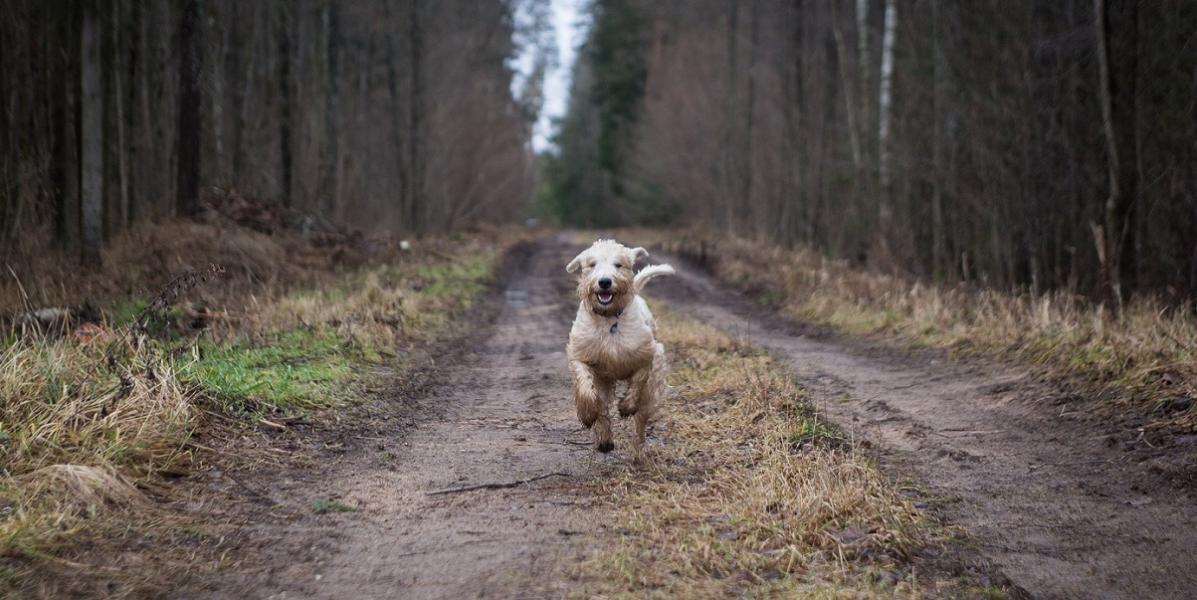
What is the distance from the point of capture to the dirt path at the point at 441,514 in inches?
157

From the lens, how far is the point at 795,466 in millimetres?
5477

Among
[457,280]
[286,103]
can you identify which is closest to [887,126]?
[457,280]

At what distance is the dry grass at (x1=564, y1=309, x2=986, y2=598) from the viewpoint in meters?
4.06

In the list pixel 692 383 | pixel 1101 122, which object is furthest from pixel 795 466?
pixel 1101 122

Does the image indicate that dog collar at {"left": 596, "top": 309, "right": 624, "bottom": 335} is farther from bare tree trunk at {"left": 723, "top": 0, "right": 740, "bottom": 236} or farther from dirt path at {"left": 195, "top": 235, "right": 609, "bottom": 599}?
bare tree trunk at {"left": 723, "top": 0, "right": 740, "bottom": 236}

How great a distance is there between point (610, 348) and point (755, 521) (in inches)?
69.8

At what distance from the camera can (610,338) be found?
6160mm

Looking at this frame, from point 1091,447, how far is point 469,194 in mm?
32237

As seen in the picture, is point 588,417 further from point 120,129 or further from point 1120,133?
point 120,129

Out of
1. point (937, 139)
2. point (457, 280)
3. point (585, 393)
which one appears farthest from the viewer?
point (457, 280)

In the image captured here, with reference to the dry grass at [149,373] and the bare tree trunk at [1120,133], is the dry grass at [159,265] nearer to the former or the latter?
the dry grass at [149,373]

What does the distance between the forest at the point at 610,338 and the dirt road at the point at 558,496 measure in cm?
3

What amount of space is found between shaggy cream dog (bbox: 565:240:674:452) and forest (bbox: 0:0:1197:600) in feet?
0.09

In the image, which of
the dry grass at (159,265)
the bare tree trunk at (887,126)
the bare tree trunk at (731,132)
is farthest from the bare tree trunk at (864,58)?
the dry grass at (159,265)
